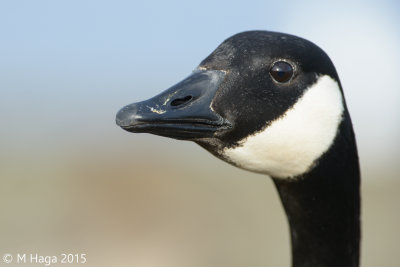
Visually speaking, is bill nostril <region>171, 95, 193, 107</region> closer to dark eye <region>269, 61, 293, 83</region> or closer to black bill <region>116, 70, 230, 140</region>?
black bill <region>116, 70, 230, 140</region>

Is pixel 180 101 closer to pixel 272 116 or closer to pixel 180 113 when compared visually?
pixel 180 113

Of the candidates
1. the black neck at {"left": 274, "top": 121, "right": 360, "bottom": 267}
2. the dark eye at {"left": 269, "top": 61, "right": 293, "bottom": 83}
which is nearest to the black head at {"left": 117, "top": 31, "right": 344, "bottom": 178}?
the dark eye at {"left": 269, "top": 61, "right": 293, "bottom": 83}

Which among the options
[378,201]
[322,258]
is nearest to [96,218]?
[378,201]

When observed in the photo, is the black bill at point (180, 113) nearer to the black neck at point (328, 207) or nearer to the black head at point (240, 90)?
the black head at point (240, 90)

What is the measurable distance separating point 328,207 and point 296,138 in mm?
440

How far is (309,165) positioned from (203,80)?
621 mm

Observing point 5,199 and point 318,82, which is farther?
point 5,199

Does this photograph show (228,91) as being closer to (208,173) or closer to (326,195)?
(326,195)

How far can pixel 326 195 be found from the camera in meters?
2.63

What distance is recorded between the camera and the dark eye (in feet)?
8.29

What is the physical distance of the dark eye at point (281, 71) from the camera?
2527 millimetres

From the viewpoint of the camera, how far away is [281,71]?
253 centimetres

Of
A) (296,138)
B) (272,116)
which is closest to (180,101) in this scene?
(272,116)

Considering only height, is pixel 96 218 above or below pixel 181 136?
below
